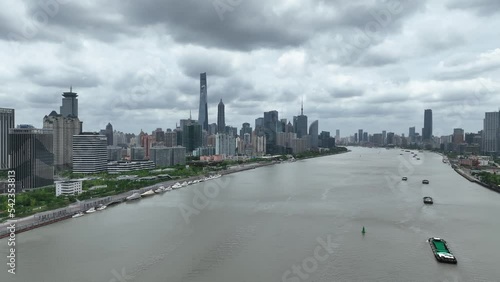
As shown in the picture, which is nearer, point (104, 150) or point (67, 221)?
point (67, 221)

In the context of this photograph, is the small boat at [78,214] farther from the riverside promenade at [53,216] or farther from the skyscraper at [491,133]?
the skyscraper at [491,133]

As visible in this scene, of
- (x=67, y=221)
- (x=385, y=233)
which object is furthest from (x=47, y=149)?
(x=385, y=233)

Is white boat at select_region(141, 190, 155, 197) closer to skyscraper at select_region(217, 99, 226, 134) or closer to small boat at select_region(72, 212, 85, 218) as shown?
small boat at select_region(72, 212, 85, 218)

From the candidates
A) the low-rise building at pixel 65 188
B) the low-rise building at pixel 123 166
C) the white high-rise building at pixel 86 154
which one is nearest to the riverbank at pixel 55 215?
the low-rise building at pixel 65 188

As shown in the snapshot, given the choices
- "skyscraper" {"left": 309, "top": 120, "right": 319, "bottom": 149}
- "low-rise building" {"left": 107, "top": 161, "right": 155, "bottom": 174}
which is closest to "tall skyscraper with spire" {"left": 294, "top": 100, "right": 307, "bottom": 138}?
"skyscraper" {"left": 309, "top": 120, "right": 319, "bottom": 149}

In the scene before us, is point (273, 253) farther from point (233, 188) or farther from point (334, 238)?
point (233, 188)

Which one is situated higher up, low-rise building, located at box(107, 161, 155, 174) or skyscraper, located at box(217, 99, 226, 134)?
skyscraper, located at box(217, 99, 226, 134)
